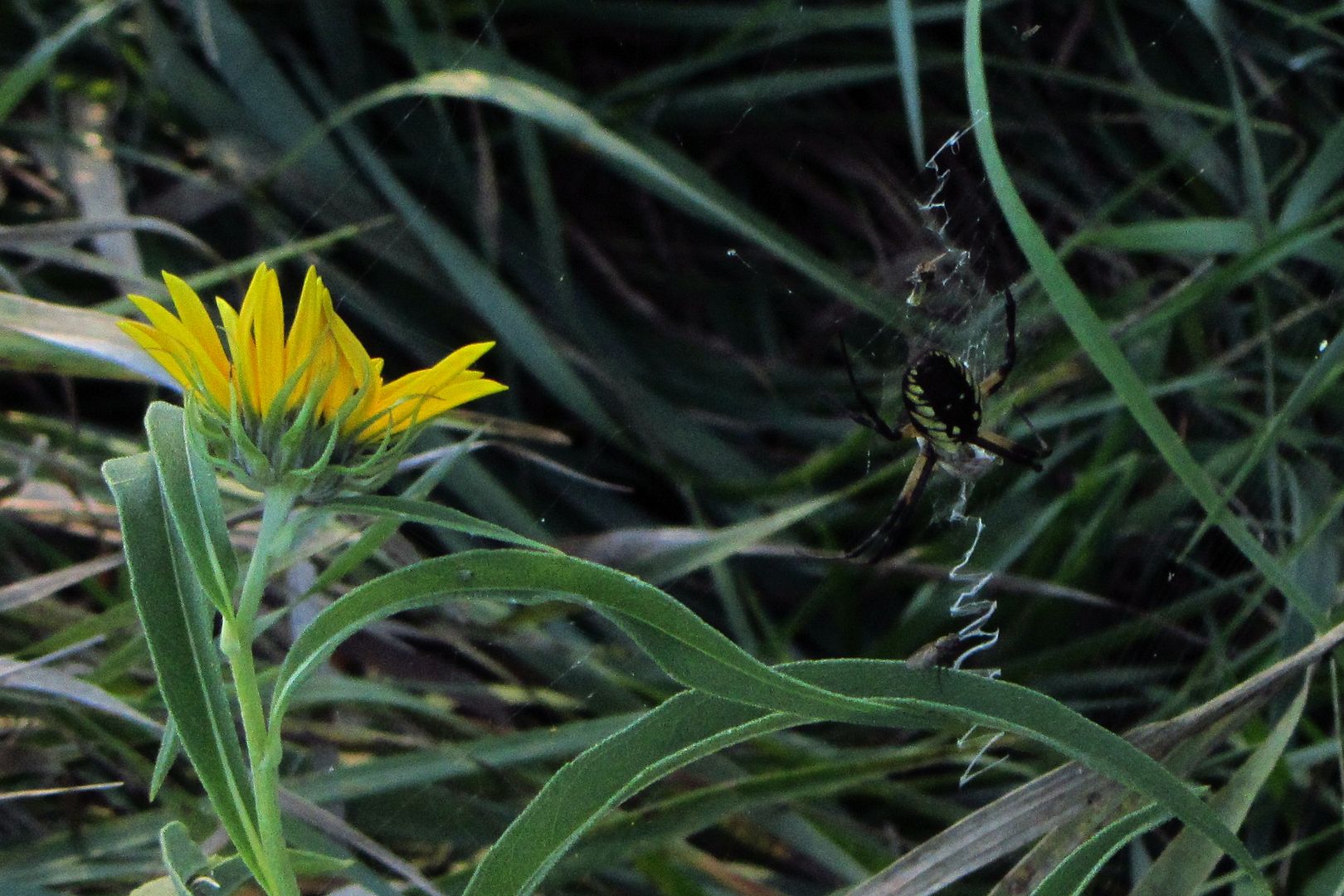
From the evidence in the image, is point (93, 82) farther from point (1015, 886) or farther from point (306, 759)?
point (1015, 886)

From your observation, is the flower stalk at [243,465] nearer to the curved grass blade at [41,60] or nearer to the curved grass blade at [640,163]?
the curved grass blade at [640,163]

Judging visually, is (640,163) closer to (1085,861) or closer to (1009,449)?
(1009,449)

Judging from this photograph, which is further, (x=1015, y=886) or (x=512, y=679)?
(x=512, y=679)

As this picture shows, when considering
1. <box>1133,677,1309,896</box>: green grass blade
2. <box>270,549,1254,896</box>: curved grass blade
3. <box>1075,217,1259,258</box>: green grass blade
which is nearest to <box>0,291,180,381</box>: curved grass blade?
<box>270,549,1254,896</box>: curved grass blade

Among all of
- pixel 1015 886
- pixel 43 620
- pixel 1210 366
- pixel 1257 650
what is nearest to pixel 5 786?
pixel 43 620

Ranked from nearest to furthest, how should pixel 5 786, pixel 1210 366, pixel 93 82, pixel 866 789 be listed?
pixel 5 786
pixel 866 789
pixel 1210 366
pixel 93 82

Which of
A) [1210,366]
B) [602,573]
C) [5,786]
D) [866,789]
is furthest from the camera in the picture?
[1210,366]
